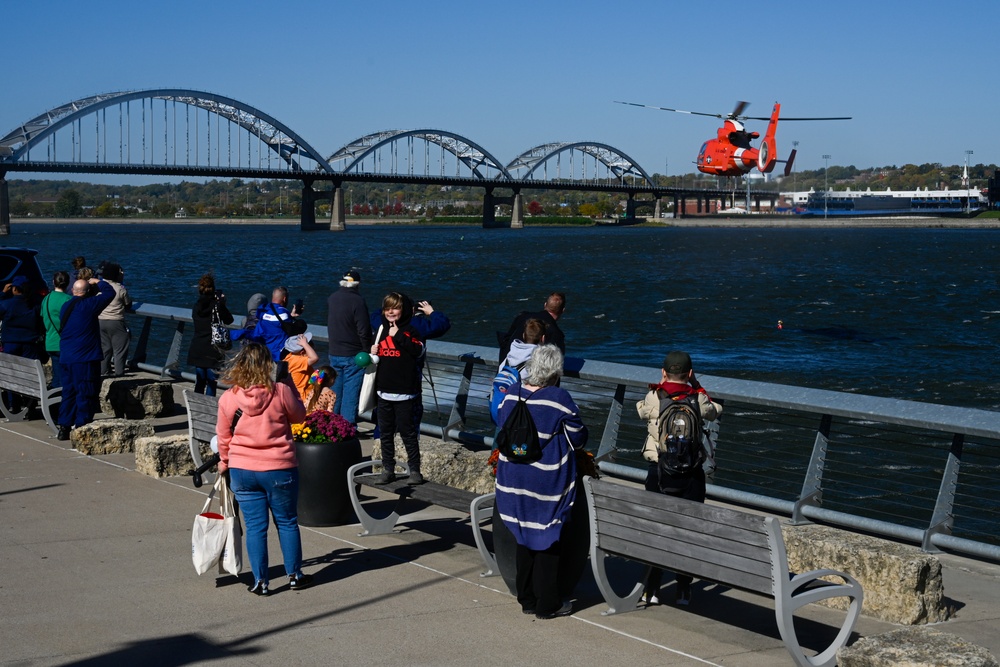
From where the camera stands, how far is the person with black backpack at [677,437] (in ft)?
21.4

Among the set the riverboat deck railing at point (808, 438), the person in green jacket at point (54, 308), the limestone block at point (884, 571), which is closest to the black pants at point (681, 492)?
the limestone block at point (884, 571)

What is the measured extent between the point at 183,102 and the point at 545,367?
149m

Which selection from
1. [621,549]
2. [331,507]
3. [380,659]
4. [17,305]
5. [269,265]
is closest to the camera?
[380,659]

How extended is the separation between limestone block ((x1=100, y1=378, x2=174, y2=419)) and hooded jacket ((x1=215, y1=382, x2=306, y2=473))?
22.0 feet

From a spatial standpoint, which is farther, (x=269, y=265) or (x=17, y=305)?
(x=269, y=265)

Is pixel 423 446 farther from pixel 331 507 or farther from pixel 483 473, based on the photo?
pixel 331 507

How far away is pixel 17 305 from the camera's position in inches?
532

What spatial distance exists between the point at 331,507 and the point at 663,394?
2.90 m

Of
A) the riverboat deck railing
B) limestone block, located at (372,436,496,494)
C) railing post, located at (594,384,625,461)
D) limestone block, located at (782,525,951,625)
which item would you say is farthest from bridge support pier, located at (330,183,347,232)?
limestone block, located at (782,525,951,625)

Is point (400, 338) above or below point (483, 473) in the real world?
above

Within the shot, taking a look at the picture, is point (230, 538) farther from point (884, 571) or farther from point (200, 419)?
point (884, 571)

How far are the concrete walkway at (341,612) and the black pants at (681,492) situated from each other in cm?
16

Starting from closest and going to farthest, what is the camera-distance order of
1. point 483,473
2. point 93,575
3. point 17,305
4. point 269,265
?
point 93,575, point 483,473, point 17,305, point 269,265

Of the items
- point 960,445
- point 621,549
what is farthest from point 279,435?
point 960,445
